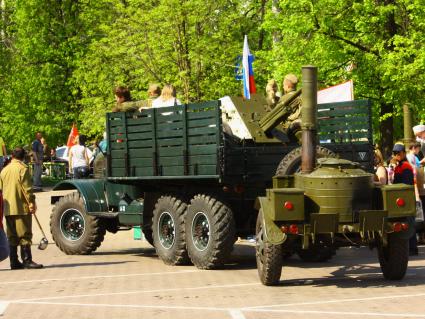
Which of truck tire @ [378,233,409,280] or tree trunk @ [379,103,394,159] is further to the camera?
tree trunk @ [379,103,394,159]

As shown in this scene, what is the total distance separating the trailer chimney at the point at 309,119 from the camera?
13.8 metres

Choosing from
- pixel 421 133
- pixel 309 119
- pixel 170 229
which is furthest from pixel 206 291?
pixel 421 133

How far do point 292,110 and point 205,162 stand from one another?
1379 millimetres

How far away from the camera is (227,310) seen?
11391mm

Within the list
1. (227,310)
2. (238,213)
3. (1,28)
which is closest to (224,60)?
(1,28)

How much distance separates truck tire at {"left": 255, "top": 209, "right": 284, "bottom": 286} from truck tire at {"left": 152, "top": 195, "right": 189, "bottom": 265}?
2793 mm

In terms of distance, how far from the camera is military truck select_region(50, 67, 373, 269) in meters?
15.4

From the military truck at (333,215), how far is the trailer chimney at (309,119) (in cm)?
11

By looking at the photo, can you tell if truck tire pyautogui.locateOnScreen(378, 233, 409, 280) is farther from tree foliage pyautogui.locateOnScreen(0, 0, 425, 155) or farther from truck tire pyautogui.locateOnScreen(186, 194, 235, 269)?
tree foliage pyautogui.locateOnScreen(0, 0, 425, 155)

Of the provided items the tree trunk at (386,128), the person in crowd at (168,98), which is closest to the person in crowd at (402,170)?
the person in crowd at (168,98)

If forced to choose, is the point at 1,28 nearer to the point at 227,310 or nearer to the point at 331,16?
the point at 331,16

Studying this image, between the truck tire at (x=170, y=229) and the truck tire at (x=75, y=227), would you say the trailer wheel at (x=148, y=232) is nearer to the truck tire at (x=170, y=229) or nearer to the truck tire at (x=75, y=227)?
the truck tire at (x=170, y=229)

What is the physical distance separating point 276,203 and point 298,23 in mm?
20524

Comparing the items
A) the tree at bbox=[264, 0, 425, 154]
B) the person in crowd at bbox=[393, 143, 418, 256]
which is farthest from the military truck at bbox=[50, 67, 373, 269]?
the tree at bbox=[264, 0, 425, 154]
